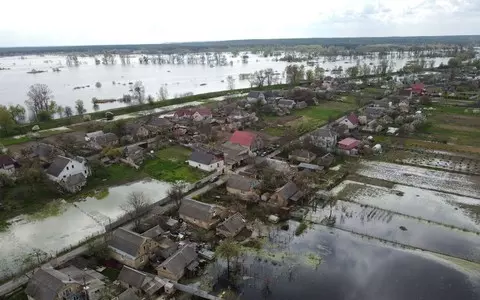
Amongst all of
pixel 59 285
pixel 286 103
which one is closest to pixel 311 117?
pixel 286 103

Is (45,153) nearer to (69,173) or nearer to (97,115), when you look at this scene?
(69,173)

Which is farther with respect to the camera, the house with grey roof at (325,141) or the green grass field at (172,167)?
the house with grey roof at (325,141)

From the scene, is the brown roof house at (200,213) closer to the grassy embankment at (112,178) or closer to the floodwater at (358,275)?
the floodwater at (358,275)

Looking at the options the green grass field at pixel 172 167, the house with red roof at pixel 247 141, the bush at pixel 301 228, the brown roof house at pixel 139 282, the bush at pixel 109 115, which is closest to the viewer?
the brown roof house at pixel 139 282

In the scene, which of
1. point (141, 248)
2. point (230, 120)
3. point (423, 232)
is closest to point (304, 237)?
point (423, 232)

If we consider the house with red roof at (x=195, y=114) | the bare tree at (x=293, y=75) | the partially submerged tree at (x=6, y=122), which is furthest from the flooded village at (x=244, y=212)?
the bare tree at (x=293, y=75)

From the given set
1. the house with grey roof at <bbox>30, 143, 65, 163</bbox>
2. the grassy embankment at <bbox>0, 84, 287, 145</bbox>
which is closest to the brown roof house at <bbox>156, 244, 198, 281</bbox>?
the house with grey roof at <bbox>30, 143, 65, 163</bbox>

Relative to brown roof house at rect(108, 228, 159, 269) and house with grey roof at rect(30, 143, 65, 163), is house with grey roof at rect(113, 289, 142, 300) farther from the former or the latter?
house with grey roof at rect(30, 143, 65, 163)
